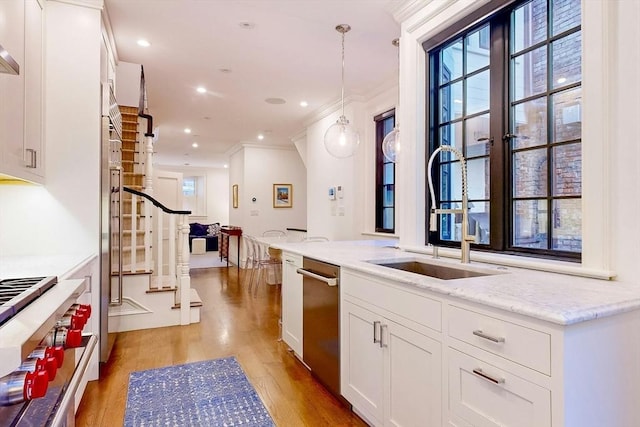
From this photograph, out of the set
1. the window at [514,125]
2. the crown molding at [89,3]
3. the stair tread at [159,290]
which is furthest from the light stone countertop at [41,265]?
the window at [514,125]

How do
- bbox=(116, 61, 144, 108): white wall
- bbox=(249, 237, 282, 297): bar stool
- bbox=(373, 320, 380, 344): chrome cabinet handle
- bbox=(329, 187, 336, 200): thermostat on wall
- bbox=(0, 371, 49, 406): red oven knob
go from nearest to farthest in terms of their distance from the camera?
bbox=(0, 371, 49, 406): red oven knob, bbox=(373, 320, 380, 344): chrome cabinet handle, bbox=(116, 61, 144, 108): white wall, bbox=(329, 187, 336, 200): thermostat on wall, bbox=(249, 237, 282, 297): bar stool

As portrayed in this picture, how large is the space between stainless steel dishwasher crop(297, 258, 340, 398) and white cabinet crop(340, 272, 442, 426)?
0.08 metres

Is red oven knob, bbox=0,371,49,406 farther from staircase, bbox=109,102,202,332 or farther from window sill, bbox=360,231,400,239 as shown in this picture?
window sill, bbox=360,231,400,239

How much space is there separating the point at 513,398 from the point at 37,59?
3020mm

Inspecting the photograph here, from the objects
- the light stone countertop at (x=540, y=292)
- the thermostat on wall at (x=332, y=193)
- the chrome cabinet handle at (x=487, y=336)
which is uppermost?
the thermostat on wall at (x=332, y=193)

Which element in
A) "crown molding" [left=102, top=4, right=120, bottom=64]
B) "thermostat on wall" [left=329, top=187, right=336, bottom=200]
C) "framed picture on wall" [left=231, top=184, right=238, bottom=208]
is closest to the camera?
"crown molding" [left=102, top=4, right=120, bottom=64]

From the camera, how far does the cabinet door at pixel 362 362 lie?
1.85 meters

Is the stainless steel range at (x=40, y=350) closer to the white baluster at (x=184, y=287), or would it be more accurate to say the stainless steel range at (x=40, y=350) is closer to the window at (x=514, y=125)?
the window at (x=514, y=125)

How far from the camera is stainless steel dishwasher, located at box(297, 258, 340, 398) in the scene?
7.32ft

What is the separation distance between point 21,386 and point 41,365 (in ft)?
0.34

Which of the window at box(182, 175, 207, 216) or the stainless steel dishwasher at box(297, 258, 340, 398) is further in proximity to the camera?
the window at box(182, 175, 207, 216)

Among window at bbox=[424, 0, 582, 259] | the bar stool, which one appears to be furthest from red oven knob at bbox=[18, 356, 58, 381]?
the bar stool

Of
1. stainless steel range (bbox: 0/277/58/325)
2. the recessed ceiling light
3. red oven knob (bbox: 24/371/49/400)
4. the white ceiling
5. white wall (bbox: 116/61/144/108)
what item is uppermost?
the recessed ceiling light

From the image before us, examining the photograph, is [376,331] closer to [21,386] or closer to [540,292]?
[540,292]
